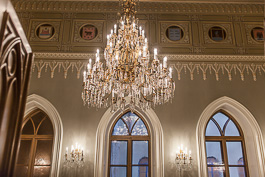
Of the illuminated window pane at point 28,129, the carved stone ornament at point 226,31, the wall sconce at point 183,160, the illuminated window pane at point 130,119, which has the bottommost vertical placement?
the wall sconce at point 183,160

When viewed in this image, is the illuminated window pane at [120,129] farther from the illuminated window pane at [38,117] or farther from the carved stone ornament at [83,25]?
the carved stone ornament at [83,25]

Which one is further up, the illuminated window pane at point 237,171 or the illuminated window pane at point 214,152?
the illuminated window pane at point 214,152

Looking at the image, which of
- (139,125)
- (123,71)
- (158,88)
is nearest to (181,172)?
(139,125)

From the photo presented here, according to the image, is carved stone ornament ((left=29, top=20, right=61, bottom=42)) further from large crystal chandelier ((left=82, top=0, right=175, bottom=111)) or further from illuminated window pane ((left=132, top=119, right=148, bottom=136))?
illuminated window pane ((left=132, top=119, right=148, bottom=136))

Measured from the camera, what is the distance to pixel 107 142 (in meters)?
6.30

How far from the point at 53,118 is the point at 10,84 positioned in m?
5.22

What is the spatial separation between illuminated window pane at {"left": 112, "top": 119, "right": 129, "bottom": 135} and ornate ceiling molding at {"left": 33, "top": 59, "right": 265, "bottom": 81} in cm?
162

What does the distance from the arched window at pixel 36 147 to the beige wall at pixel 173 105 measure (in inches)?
19.9

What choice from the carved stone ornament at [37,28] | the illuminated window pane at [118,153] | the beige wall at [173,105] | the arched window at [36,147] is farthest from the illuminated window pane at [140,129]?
the carved stone ornament at [37,28]

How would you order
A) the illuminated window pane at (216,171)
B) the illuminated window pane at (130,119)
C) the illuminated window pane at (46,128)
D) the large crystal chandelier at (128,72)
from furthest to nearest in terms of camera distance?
the illuminated window pane at (130,119) → the illuminated window pane at (46,128) → the illuminated window pane at (216,171) → the large crystal chandelier at (128,72)

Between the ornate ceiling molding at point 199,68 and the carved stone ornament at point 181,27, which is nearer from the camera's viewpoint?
the ornate ceiling molding at point 199,68

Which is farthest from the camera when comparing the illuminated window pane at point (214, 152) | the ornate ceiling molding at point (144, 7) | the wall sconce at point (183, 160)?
the ornate ceiling molding at point (144, 7)

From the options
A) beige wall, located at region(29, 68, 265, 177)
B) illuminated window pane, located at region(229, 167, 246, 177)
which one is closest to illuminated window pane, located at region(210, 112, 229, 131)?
beige wall, located at region(29, 68, 265, 177)

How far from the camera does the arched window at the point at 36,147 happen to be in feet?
20.0
